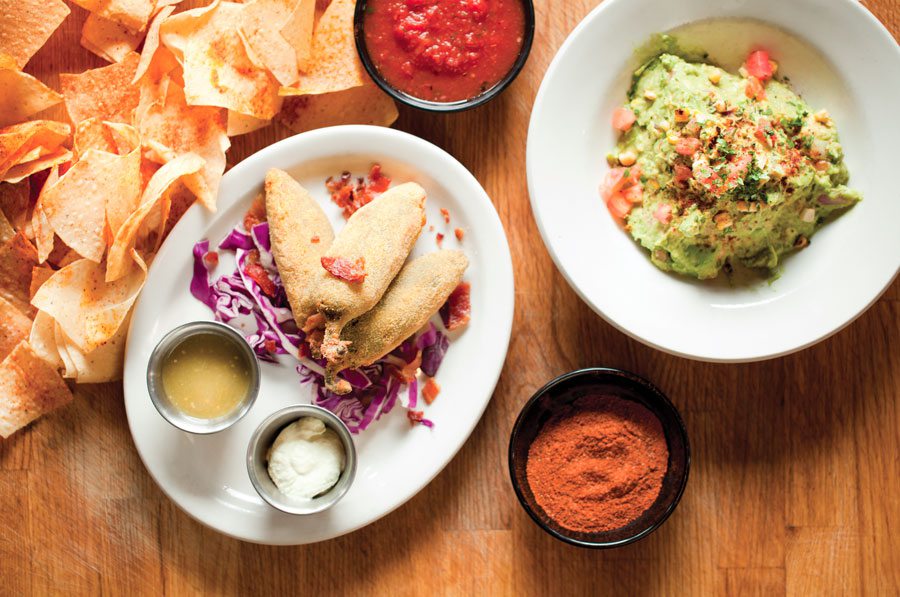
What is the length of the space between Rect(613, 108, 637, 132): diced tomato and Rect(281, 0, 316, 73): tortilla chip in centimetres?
86

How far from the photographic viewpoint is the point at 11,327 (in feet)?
7.04

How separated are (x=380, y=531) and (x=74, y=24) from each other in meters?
1.78

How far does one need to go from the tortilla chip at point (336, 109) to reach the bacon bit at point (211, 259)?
0.43 metres

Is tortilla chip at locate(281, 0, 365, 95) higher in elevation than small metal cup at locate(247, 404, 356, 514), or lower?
higher

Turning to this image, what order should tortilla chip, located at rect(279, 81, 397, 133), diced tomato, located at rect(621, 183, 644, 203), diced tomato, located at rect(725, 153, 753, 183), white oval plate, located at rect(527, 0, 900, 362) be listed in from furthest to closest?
tortilla chip, located at rect(279, 81, 397, 133) < diced tomato, located at rect(621, 183, 644, 203) < white oval plate, located at rect(527, 0, 900, 362) < diced tomato, located at rect(725, 153, 753, 183)

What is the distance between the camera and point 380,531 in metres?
2.24

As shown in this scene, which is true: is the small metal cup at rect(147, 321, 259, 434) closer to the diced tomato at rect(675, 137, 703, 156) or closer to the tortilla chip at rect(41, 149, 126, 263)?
the tortilla chip at rect(41, 149, 126, 263)

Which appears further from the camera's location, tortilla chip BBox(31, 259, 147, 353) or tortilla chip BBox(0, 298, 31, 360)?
tortilla chip BBox(0, 298, 31, 360)

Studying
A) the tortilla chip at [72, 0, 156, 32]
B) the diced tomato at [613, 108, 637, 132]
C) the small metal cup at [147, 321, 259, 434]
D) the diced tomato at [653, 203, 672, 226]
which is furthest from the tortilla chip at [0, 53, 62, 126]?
the diced tomato at [653, 203, 672, 226]

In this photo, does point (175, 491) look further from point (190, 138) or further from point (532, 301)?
Answer: point (532, 301)

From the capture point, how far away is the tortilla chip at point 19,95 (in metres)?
2.04

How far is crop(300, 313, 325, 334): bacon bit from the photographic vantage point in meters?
1.98

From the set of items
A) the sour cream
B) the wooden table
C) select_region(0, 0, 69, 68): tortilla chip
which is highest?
select_region(0, 0, 69, 68): tortilla chip

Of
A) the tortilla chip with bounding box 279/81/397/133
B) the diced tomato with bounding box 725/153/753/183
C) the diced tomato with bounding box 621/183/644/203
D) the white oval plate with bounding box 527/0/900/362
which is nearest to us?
the diced tomato with bounding box 725/153/753/183
